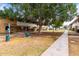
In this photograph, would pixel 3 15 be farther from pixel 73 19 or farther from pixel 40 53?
pixel 73 19

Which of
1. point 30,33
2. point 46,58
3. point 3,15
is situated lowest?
point 46,58

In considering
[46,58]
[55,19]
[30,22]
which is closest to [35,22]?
[30,22]

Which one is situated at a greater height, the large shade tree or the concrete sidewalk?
the large shade tree

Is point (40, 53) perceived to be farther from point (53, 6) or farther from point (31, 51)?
point (53, 6)

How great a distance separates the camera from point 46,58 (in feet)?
12.0

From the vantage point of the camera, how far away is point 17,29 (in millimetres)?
3783

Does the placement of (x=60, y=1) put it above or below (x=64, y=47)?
above

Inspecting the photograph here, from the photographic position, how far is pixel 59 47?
147 inches

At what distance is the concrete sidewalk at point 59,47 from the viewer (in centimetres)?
366

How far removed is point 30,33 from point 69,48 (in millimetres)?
647

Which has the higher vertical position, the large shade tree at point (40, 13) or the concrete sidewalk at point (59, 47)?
the large shade tree at point (40, 13)

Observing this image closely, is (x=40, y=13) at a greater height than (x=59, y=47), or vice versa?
(x=40, y=13)

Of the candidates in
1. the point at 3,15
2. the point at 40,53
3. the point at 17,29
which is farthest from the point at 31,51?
the point at 3,15

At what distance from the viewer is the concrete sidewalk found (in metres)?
3.66
